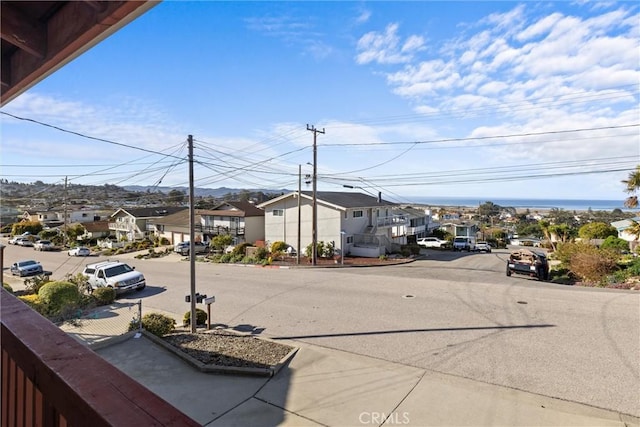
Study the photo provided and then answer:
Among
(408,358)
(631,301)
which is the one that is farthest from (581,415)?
(631,301)

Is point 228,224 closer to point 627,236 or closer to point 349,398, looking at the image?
point 349,398

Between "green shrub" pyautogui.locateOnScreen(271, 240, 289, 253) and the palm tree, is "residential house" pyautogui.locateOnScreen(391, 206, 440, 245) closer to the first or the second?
"green shrub" pyautogui.locateOnScreen(271, 240, 289, 253)

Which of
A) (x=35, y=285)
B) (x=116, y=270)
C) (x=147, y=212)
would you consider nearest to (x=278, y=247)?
(x=116, y=270)

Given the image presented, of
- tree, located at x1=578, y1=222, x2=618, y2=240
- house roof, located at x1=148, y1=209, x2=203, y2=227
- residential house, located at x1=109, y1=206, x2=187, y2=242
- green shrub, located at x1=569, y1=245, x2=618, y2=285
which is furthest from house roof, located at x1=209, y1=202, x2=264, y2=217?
tree, located at x1=578, y1=222, x2=618, y2=240

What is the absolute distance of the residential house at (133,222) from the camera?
156 ft

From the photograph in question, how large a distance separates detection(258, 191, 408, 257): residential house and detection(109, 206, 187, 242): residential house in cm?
2252

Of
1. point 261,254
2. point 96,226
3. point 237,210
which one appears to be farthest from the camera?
point 96,226

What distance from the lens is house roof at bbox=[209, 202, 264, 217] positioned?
37.0 m

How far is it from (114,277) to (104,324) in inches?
224

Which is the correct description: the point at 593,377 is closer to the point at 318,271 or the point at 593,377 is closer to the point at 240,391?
the point at 240,391

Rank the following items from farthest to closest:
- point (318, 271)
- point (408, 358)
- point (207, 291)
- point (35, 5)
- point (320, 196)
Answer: point (320, 196)
point (318, 271)
point (207, 291)
point (408, 358)
point (35, 5)

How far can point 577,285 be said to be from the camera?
17.8 m

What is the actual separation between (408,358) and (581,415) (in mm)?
3493

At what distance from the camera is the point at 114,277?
→ 698 inches
